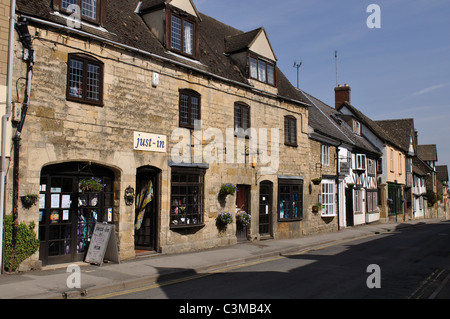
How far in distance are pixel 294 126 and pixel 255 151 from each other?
3.82 meters

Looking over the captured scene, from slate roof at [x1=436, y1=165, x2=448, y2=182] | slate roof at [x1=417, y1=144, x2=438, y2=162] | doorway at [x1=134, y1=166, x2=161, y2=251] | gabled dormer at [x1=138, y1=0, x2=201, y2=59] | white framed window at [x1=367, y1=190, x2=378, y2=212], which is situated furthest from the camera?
slate roof at [x1=436, y1=165, x2=448, y2=182]

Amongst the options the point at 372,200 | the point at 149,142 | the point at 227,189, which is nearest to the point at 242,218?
the point at 227,189

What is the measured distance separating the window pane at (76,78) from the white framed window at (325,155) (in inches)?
600

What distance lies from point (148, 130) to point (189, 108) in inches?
84.5

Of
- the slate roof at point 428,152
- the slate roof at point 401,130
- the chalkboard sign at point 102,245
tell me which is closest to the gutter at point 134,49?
the chalkboard sign at point 102,245

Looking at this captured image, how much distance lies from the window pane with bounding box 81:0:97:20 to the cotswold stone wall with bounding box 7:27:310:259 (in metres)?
1.06

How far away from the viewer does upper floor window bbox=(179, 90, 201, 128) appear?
14.3 metres

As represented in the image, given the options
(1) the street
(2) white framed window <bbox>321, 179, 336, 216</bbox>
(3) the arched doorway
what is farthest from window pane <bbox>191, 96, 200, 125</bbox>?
(2) white framed window <bbox>321, 179, 336, 216</bbox>

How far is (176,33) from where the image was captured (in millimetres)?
14594

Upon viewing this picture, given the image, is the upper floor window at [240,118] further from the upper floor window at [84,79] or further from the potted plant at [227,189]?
the upper floor window at [84,79]

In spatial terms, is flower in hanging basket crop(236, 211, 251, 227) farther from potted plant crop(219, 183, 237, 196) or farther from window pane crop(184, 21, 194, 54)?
window pane crop(184, 21, 194, 54)

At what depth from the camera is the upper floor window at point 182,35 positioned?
14.4 metres

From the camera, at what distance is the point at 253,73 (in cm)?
1805

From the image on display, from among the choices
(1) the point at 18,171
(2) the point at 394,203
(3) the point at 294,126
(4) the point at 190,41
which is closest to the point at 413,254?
(3) the point at 294,126
